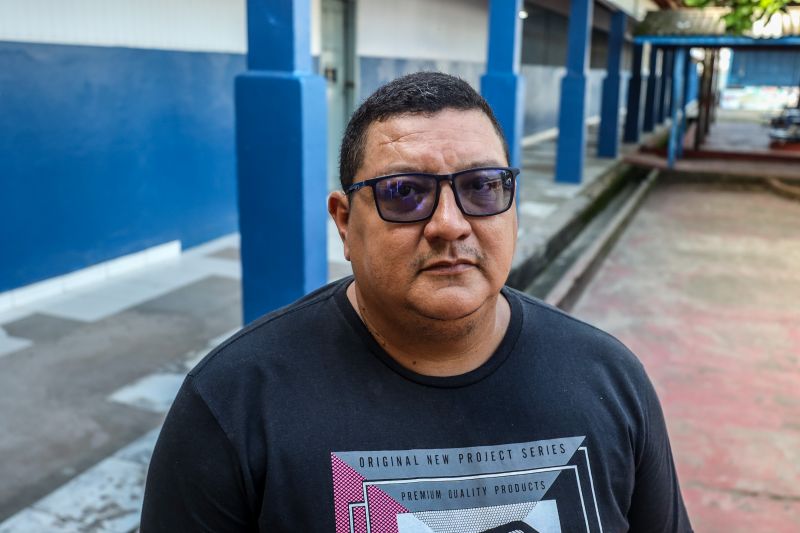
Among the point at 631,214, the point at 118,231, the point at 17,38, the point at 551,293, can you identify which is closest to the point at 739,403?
the point at 551,293

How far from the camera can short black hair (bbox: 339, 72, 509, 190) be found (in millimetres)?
1586

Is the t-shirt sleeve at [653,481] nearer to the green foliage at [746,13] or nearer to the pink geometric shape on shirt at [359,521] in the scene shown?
the pink geometric shape on shirt at [359,521]

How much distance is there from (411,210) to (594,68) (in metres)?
27.0

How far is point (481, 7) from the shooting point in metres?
15.0

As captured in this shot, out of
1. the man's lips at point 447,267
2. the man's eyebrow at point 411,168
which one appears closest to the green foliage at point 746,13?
the man's eyebrow at point 411,168

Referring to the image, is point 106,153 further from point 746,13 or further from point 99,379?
point 746,13

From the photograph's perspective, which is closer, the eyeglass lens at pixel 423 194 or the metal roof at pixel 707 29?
the eyeglass lens at pixel 423 194

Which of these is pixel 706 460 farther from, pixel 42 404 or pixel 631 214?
pixel 631 214

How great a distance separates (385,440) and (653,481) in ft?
2.13

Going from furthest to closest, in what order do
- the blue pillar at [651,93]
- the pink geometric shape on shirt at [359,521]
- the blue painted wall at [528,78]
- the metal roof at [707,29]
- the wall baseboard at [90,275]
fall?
the blue pillar at [651,93] < the metal roof at [707,29] < the blue painted wall at [528,78] < the wall baseboard at [90,275] < the pink geometric shape on shirt at [359,521]

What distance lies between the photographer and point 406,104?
62.4 inches

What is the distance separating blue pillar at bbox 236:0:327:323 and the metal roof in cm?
1230

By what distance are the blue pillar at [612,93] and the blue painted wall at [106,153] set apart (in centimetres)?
1022

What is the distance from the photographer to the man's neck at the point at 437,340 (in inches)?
63.0
